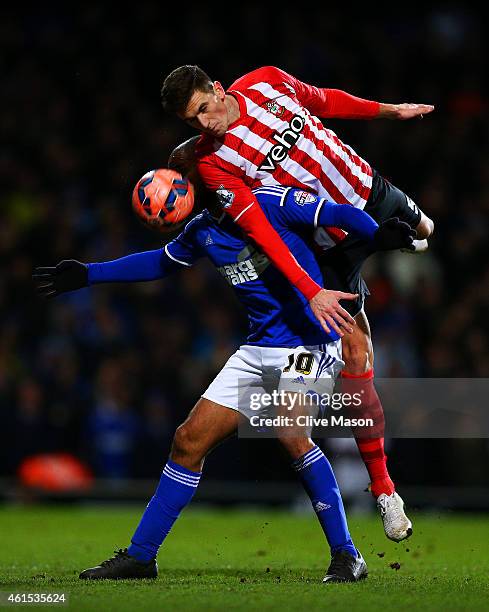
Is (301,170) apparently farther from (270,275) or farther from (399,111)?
(399,111)

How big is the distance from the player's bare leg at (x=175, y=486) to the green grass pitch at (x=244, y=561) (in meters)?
0.14

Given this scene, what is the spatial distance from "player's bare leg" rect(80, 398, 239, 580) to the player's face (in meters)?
1.41

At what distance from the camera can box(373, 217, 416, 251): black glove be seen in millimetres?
5922

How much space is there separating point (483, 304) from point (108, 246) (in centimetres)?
404

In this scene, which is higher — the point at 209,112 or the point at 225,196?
the point at 209,112

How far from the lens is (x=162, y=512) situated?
6188mm

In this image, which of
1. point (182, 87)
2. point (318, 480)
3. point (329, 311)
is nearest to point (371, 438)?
point (318, 480)

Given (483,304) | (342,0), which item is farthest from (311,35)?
(483,304)

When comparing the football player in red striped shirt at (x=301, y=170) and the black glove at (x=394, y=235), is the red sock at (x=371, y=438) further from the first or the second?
the black glove at (x=394, y=235)

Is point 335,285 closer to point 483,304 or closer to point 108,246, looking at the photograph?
point 483,304

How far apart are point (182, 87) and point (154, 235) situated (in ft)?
22.7

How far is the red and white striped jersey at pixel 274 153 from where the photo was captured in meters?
6.13

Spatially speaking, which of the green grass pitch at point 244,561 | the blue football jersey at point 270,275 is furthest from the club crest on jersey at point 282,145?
the green grass pitch at point 244,561

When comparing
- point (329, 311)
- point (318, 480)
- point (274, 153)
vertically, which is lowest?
point (318, 480)
